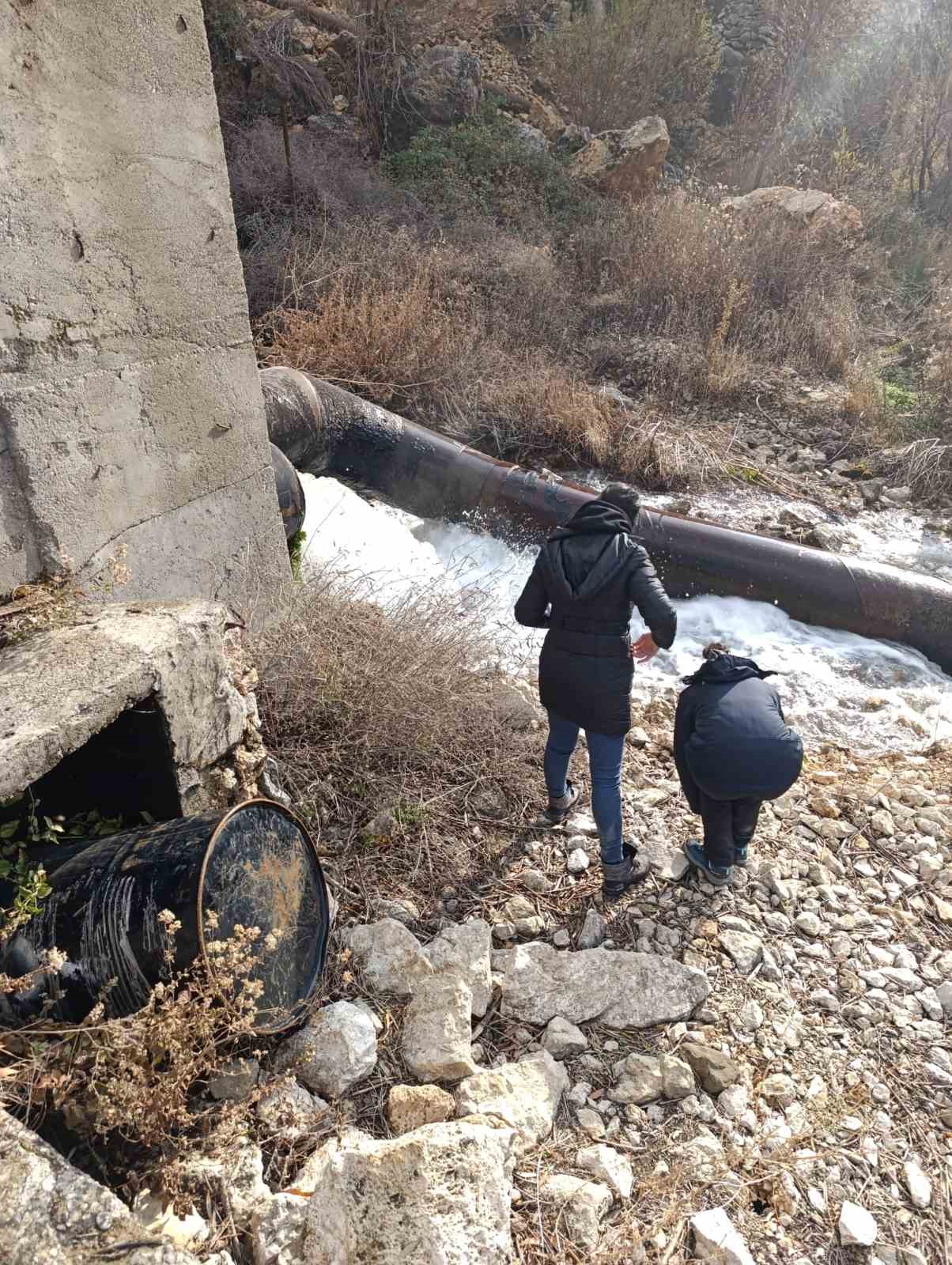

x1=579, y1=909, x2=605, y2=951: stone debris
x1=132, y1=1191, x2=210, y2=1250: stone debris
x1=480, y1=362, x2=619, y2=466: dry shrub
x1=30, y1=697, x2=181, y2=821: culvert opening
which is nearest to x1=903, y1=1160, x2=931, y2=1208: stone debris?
x1=579, y1=909, x2=605, y2=951: stone debris

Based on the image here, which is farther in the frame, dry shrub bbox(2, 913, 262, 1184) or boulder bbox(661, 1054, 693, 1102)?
boulder bbox(661, 1054, 693, 1102)

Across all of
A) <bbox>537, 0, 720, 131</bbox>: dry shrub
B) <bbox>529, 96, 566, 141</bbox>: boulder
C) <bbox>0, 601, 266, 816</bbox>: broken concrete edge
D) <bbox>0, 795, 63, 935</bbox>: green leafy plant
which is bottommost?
<bbox>0, 795, 63, 935</bbox>: green leafy plant

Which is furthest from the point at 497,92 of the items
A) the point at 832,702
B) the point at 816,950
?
the point at 816,950

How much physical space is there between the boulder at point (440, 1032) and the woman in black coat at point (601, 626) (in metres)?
0.94

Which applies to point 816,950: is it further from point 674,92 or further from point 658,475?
point 674,92

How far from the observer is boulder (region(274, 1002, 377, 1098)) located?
2.34 metres

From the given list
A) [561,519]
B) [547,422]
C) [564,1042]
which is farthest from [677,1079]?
[547,422]

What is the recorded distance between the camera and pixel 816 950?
3.15 meters

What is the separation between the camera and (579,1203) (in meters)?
2.12

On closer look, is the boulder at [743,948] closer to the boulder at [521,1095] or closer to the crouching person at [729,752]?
the crouching person at [729,752]

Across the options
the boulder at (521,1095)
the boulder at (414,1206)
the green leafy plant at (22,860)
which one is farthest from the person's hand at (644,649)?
the green leafy plant at (22,860)

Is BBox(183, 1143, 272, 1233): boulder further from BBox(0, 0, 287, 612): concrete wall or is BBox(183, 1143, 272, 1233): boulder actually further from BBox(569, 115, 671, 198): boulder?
BBox(569, 115, 671, 198): boulder

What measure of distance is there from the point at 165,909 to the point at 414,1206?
0.84 metres

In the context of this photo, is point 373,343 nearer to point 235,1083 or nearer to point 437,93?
point 235,1083
